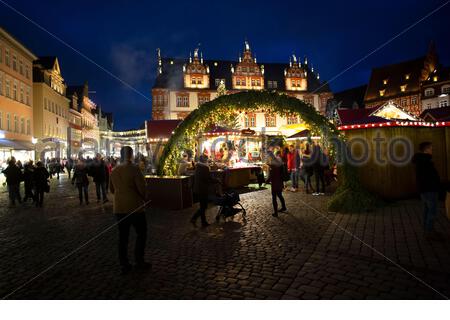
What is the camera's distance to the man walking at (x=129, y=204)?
5043mm

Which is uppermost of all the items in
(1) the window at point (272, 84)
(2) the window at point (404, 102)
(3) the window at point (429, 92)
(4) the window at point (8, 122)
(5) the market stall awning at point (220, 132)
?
(1) the window at point (272, 84)

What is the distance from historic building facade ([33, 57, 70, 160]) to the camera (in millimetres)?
38500

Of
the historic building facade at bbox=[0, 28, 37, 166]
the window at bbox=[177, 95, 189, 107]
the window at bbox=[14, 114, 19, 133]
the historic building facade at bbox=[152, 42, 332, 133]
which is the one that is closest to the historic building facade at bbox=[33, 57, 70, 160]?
the historic building facade at bbox=[0, 28, 37, 166]

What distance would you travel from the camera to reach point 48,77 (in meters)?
41.1

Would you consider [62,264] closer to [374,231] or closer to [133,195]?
[133,195]

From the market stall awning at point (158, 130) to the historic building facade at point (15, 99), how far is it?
11.5 metres

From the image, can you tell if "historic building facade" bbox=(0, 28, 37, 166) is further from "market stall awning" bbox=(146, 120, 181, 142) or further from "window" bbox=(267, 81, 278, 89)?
"window" bbox=(267, 81, 278, 89)

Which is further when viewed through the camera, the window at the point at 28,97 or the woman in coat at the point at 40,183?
the window at the point at 28,97

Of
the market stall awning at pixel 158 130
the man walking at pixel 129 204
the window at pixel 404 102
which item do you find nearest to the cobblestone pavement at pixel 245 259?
the man walking at pixel 129 204

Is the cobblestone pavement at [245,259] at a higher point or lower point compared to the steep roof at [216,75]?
lower

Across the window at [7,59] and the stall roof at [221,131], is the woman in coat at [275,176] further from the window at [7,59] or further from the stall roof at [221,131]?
the window at [7,59]

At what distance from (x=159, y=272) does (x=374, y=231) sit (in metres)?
4.55

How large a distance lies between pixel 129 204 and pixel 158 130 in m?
20.4

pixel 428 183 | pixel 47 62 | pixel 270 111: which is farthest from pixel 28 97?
pixel 428 183
